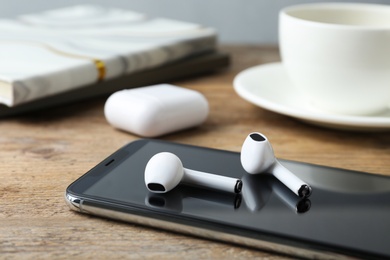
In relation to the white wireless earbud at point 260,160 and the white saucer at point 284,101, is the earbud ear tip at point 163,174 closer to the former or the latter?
the white wireless earbud at point 260,160

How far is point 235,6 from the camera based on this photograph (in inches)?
43.2

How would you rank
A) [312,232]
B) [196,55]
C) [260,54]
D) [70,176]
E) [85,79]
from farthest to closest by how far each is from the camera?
[260,54]
[196,55]
[85,79]
[70,176]
[312,232]

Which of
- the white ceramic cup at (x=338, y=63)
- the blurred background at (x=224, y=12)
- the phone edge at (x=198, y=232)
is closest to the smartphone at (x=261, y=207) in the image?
the phone edge at (x=198, y=232)

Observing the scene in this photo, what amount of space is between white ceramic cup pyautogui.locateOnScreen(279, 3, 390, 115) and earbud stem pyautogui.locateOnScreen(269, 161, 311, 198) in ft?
0.53

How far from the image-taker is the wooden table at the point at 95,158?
1.23ft

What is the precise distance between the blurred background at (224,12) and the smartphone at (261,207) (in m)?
0.66

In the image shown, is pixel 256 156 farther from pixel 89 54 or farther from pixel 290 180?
pixel 89 54

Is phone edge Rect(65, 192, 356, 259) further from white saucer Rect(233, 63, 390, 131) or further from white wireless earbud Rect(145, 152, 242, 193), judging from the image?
white saucer Rect(233, 63, 390, 131)

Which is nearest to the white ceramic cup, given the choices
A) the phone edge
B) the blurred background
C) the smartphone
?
the smartphone

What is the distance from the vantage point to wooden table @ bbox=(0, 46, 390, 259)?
38 cm

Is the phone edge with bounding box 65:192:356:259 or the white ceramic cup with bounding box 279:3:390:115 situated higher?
the white ceramic cup with bounding box 279:3:390:115

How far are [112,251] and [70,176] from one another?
0.13 metres

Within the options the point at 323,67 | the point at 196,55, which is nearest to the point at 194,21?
the point at 196,55

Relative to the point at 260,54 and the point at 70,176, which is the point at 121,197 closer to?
the point at 70,176
